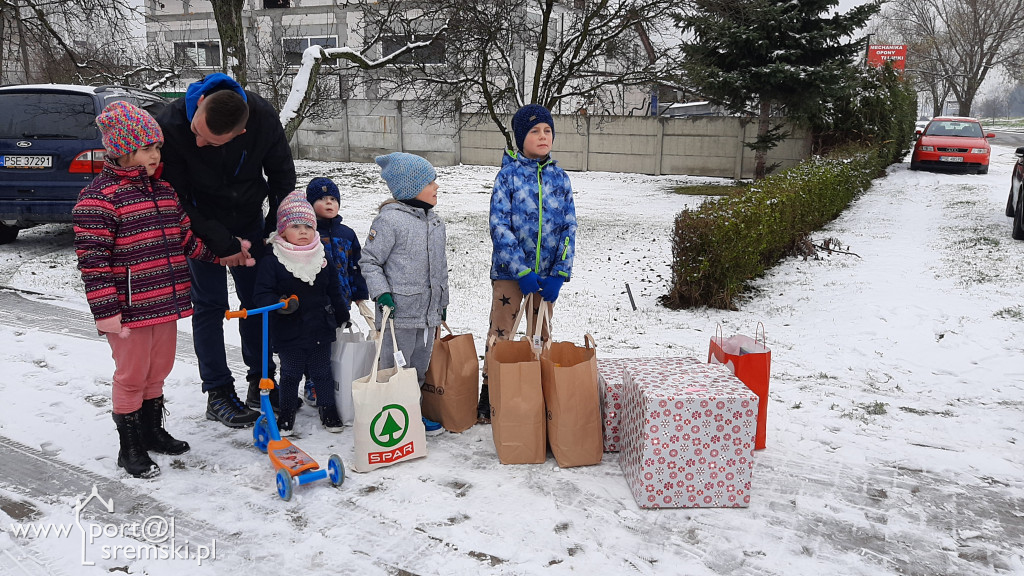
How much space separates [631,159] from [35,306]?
56.8 feet

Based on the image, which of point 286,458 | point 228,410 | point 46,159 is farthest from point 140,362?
point 46,159

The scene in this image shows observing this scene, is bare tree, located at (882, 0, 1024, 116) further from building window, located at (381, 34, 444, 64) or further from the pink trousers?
the pink trousers

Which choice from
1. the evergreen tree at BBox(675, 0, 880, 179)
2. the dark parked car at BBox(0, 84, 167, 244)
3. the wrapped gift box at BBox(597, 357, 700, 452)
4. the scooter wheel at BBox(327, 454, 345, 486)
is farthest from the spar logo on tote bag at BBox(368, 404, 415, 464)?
the evergreen tree at BBox(675, 0, 880, 179)

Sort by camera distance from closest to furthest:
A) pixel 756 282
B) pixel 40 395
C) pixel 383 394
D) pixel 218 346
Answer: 1. pixel 383 394
2. pixel 218 346
3. pixel 40 395
4. pixel 756 282

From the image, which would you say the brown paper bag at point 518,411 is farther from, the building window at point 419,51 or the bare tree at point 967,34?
the bare tree at point 967,34

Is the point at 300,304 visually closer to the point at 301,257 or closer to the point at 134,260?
the point at 301,257

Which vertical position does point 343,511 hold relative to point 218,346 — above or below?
below

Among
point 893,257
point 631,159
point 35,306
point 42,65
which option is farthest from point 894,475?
point 42,65

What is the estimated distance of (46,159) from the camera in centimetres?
723

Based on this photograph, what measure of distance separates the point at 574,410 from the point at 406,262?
116 cm

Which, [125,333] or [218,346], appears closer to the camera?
[125,333]

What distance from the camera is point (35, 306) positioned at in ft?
20.0

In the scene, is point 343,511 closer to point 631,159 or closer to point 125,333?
point 125,333

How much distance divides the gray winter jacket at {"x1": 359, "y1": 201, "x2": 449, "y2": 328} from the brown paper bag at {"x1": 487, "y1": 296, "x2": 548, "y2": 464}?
0.48m
